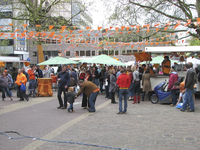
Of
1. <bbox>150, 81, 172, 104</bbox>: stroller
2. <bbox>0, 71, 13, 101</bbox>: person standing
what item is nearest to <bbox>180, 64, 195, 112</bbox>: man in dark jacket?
<bbox>150, 81, 172, 104</bbox>: stroller

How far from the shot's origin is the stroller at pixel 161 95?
12.0m

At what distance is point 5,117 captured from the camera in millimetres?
8945

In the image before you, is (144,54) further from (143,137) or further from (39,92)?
(143,137)

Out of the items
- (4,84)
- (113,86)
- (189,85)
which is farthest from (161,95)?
(4,84)

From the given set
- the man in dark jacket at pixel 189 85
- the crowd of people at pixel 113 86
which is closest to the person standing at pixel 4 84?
the crowd of people at pixel 113 86

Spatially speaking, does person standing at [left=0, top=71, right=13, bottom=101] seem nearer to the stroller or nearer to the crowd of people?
the crowd of people

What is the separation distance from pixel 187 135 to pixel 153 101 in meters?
6.28

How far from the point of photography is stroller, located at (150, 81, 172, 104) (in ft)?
39.5

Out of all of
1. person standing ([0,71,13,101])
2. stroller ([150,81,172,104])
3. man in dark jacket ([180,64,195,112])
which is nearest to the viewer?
man in dark jacket ([180,64,195,112])

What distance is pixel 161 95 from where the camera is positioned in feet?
39.8

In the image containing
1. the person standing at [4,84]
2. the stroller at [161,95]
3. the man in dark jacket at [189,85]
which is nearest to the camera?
the man in dark jacket at [189,85]

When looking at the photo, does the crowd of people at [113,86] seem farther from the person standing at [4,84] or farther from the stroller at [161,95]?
the stroller at [161,95]

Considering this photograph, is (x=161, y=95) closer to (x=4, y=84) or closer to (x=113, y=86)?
(x=113, y=86)

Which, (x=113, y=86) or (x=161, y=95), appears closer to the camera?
(x=161, y=95)
